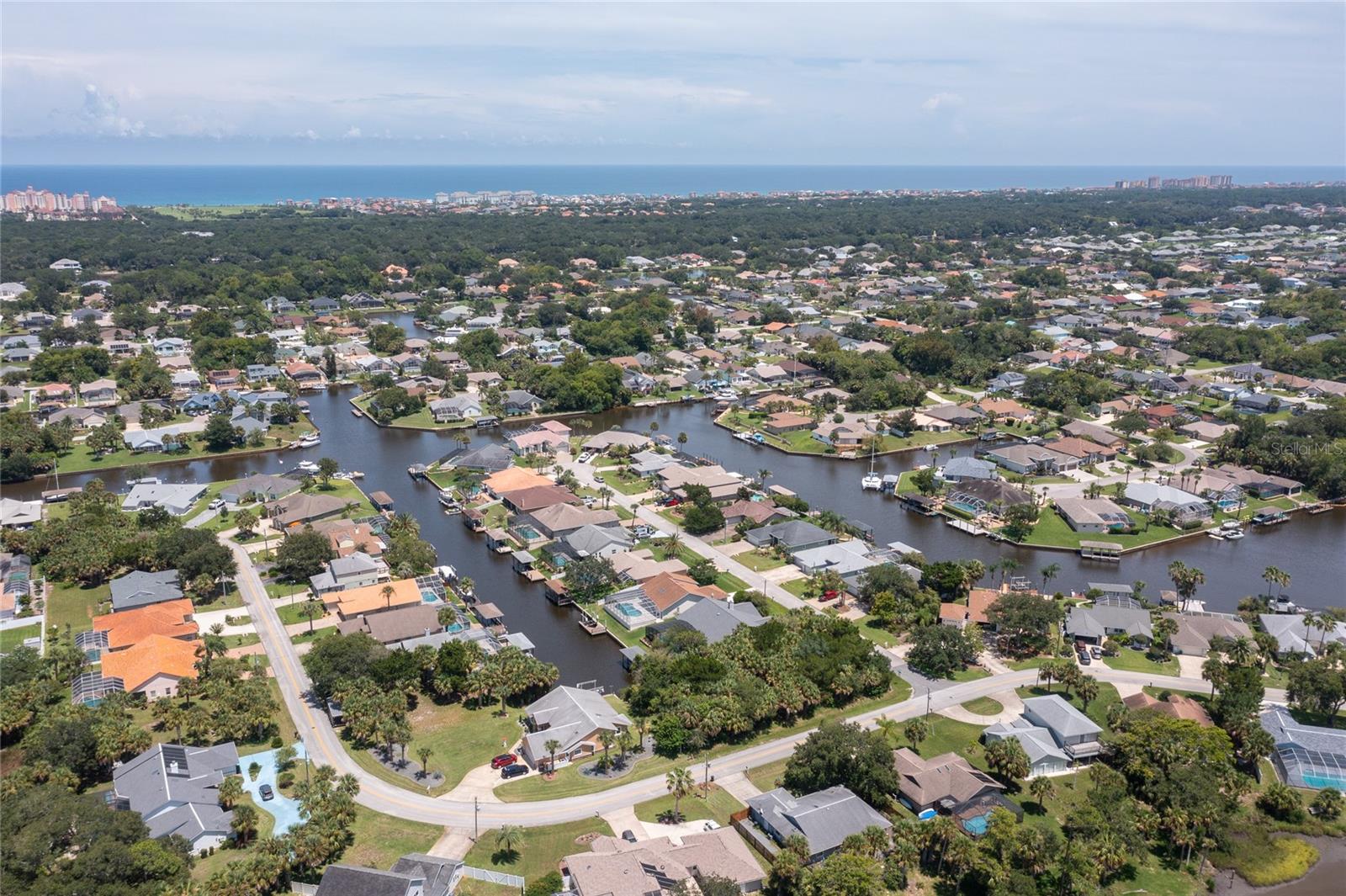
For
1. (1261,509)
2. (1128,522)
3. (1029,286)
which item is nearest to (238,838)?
(1128,522)

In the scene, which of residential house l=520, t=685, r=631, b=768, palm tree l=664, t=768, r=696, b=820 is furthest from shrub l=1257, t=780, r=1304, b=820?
residential house l=520, t=685, r=631, b=768

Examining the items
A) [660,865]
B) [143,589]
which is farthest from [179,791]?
[143,589]

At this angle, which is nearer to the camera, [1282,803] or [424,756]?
[1282,803]

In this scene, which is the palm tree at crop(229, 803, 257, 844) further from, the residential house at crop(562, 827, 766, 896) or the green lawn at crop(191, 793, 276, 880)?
the residential house at crop(562, 827, 766, 896)

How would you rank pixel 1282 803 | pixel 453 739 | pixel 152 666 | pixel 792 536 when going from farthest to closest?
pixel 792 536
pixel 152 666
pixel 453 739
pixel 1282 803

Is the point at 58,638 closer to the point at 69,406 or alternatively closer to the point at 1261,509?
the point at 69,406

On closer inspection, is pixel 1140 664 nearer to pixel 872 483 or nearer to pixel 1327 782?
pixel 1327 782

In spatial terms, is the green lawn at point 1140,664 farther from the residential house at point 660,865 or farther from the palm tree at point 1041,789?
the residential house at point 660,865
